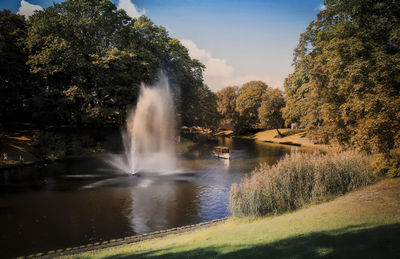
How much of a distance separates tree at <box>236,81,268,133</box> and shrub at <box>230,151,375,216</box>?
3530 inches

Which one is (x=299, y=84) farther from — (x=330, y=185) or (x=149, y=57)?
(x=330, y=185)

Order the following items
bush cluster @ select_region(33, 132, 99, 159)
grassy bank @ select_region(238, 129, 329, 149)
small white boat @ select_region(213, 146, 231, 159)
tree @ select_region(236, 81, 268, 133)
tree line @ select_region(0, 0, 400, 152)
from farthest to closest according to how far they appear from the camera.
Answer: tree @ select_region(236, 81, 268, 133) < grassy bank @ select_region(238, 129, 329, 149) < small white boat @ select_region(213, 146, 231, 159) < tree line @ select_region(0, 0, 400, 152) < bush cluster @ select_region(33, 132, 99, 159)

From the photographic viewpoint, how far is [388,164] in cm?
2072

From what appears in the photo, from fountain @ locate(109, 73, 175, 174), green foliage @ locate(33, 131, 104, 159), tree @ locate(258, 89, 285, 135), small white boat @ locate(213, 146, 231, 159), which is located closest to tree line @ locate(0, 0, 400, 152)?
fountain @ locate(109, 73, 175, 174)

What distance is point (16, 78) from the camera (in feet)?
160

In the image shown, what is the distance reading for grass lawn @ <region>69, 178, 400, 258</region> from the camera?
868 centimetres

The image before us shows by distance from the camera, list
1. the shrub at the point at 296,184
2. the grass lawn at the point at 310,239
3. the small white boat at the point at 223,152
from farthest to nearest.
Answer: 1. the small white boat at the point at 223,152
2. the shrub at the point at 296,184
3. the grass lawn at the point at 310,239

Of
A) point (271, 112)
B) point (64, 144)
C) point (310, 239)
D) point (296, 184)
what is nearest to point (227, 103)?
point (271, 112)

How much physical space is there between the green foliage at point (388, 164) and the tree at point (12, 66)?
50.6 metres

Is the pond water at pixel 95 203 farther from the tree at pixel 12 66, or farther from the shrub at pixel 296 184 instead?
the tree at pixel 12 66

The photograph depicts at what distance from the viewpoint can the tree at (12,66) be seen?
45969mm

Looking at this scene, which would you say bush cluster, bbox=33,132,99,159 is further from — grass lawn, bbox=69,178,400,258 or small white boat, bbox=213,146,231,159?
grass lawn, bbox=69,178,400,258

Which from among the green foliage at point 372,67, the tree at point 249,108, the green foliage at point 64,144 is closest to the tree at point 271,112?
the tree at point 249,108

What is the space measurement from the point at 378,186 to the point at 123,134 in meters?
50.0
